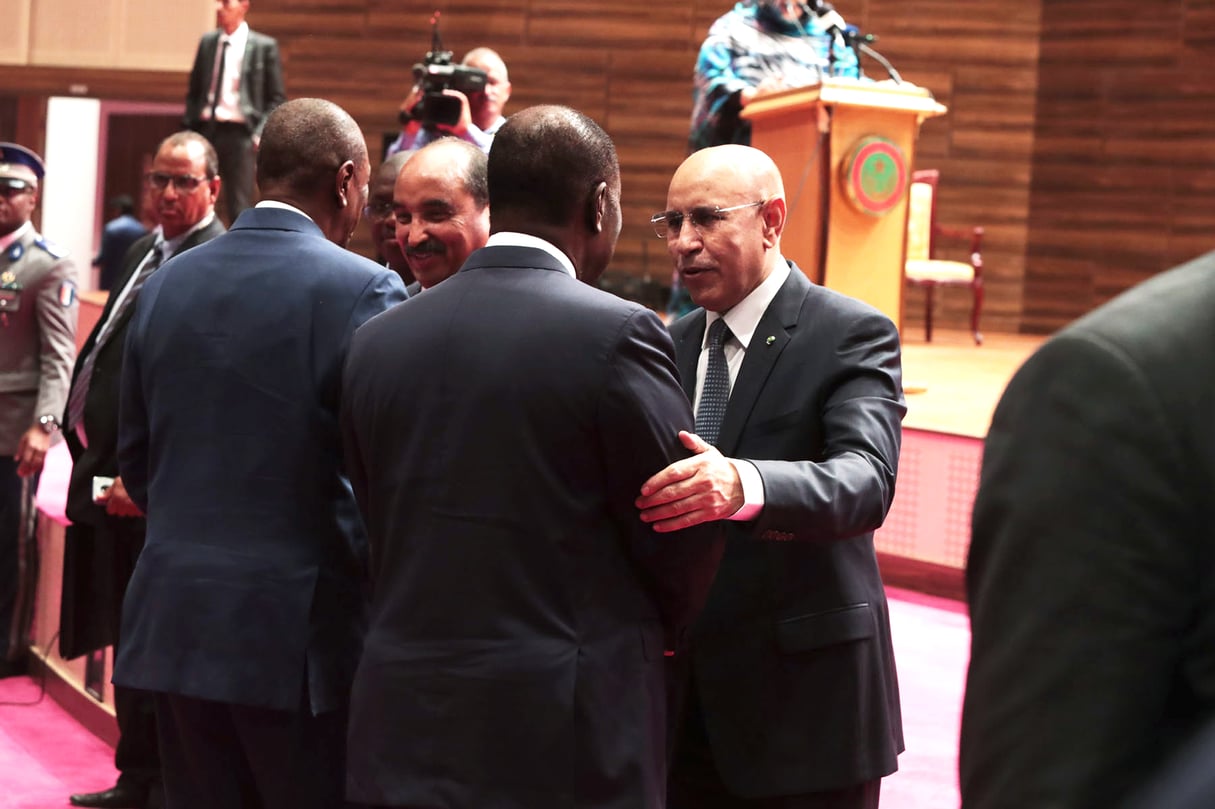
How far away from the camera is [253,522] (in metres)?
2.02

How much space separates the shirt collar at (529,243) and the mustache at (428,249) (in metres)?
0.77

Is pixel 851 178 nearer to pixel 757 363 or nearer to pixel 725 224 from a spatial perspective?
pixel 725 224

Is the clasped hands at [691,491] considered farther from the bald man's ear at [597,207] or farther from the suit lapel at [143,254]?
the suit lapel at [143,254]

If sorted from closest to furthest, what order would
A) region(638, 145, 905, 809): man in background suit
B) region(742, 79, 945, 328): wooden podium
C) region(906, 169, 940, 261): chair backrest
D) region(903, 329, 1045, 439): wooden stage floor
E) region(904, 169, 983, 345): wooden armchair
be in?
region(638, 145, 905, 809): man in background suit, region(903, 329, 1045, 439): wooden stage floor, region(742, 79, 945, 328): wooden podium, region(904, 169, 983, 345): wooden armchair, region(906, 169, 940, 261): chair backrest

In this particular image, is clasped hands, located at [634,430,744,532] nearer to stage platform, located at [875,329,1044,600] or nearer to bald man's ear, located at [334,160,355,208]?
bald man's ear, located at [334,160,355,208]

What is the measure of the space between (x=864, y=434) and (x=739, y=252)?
0.36 meters

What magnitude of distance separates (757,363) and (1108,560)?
1.36 m

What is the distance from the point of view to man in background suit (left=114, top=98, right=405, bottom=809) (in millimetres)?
2016

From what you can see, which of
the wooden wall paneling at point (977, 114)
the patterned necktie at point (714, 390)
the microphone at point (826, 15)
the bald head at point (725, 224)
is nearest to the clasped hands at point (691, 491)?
the patterned necktie at point (714, 390)

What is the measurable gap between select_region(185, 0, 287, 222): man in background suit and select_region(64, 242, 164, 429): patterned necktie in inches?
168

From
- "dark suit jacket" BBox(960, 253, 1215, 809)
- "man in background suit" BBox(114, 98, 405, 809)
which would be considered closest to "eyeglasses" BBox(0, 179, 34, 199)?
"man in background suit" BBox(114, 98, 405, 809)

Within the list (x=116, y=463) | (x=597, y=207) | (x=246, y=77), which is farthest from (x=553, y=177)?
(x=246, y=77)

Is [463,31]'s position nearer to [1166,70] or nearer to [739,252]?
[1166,70]

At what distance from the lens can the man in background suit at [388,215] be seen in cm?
296
